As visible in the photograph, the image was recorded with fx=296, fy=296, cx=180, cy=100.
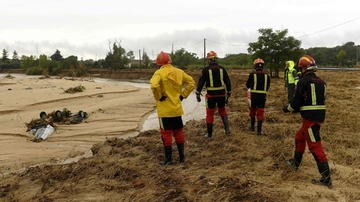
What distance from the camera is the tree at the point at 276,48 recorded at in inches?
1126

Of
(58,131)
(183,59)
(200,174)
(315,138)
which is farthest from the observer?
(183,59)

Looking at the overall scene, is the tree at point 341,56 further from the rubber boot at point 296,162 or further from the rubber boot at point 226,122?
the rubber boot at point 296,162

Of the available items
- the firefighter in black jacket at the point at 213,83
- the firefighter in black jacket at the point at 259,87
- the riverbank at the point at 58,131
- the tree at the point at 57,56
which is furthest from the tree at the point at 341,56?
the tree at the point at 57,56

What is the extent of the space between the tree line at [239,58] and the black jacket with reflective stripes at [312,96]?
990 inches

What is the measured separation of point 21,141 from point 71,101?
878 centimetres

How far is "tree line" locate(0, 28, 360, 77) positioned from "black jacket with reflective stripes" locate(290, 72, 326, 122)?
25.2 metres

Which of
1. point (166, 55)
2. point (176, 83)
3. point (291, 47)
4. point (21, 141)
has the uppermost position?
point (291, 47)

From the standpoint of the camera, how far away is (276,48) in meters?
28.8

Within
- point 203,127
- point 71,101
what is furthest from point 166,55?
point 71,101

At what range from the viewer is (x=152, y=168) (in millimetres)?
5312

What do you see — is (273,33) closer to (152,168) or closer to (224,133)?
(224,133)

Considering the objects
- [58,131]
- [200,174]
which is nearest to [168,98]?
[200,174]

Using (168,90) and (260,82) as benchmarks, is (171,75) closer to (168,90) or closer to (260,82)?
(168,90)

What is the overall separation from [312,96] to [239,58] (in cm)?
6574
